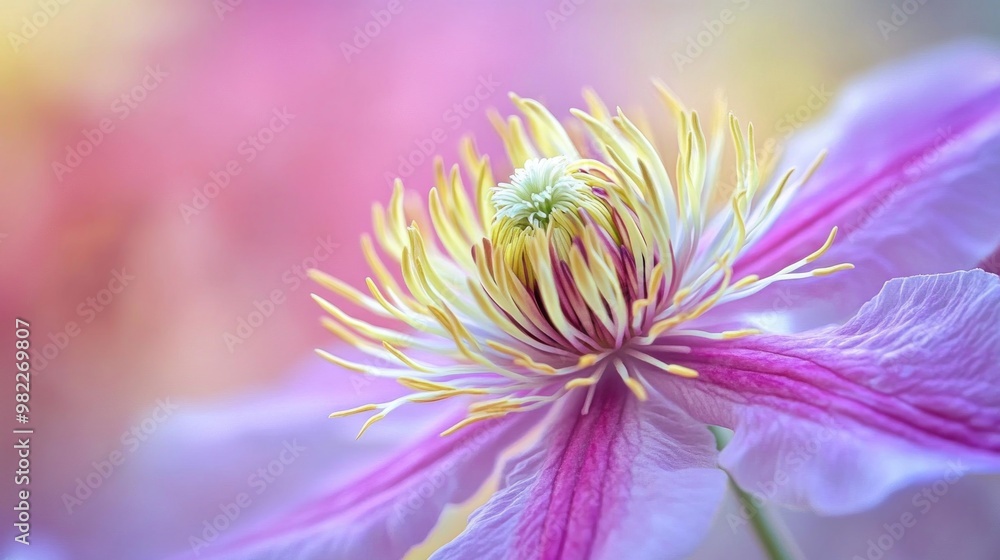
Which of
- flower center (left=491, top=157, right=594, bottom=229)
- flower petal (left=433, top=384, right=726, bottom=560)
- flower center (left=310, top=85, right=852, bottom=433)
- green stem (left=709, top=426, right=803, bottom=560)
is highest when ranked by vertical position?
flower center (left=491, top=157, right=594, bottom=229)

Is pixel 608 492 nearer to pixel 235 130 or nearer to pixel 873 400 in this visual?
pixel 873 400

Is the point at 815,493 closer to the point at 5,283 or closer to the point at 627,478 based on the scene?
the point at 627,478

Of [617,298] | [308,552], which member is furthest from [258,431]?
[617,298]

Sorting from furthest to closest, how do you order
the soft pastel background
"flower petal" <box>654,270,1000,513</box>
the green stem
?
the soft pastel background, the green stem, "flower petal" <box>654,270,1000,513</box>

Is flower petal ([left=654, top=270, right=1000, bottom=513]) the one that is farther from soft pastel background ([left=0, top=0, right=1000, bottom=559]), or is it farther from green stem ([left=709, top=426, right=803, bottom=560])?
soft pastel background ([left=0, top=0, right=1000, bottom=559])

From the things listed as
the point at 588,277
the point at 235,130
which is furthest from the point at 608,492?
the point at 235,130

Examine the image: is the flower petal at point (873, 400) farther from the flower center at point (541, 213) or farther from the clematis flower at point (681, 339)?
the flower center at point (541, 213)

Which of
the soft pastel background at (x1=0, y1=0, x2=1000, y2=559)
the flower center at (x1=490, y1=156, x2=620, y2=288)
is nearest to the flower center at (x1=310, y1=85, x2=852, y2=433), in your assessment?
the flower center at (x1=490, y1=156, x2=620, y2=288)
